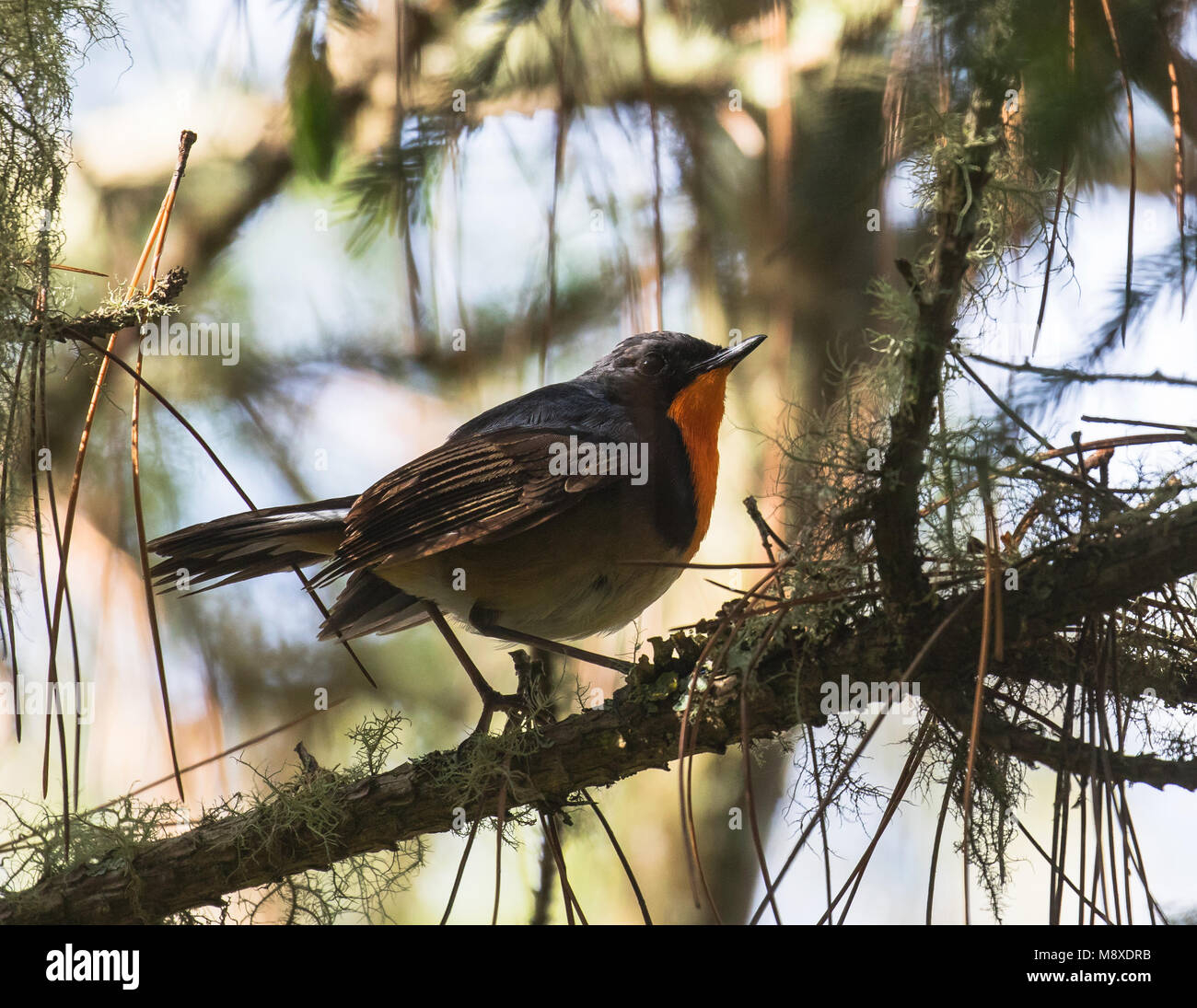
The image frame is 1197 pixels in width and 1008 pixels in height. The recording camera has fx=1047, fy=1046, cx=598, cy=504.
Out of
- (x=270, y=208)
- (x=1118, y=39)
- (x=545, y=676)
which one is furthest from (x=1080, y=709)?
(x=270, y=208)

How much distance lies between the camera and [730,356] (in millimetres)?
3100

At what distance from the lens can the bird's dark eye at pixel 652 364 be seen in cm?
335

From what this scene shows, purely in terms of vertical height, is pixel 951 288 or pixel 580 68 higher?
pixel 580 68

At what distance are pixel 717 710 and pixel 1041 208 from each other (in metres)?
1.06

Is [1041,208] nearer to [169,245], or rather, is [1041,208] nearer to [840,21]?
[840,21]

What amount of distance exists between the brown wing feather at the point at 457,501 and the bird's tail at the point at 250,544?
0.51 ft

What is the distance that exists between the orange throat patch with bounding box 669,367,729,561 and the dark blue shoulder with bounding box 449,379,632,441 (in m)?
0.18

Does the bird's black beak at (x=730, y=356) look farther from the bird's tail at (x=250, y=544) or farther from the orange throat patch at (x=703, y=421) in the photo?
the bird's tail at (x=250, y=544)

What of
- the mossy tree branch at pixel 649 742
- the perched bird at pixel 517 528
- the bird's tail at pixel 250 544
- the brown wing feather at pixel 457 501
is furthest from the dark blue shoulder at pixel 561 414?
the mossy tree branch at pixel 649 742

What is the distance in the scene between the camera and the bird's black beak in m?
3.01

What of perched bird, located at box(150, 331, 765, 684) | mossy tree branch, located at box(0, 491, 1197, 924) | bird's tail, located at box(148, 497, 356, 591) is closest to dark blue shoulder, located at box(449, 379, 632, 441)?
perched bird, located at box(150, 331, 765, 684)

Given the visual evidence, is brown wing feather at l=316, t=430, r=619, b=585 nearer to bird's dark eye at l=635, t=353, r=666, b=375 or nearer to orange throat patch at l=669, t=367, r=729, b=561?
orange throat patch at l=669, t=367, r=729, b=561

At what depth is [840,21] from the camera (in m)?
3.17
